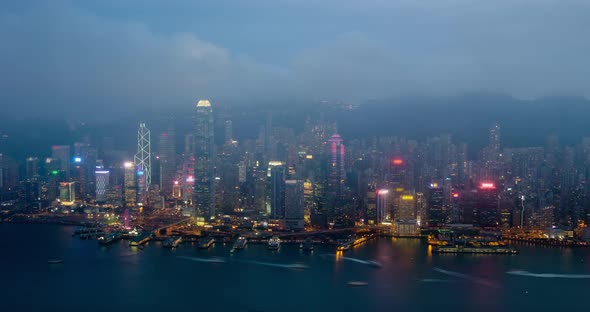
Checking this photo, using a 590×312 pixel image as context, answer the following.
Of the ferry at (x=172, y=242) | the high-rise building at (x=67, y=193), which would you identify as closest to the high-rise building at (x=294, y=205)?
the ferry at (x=172, y=242)

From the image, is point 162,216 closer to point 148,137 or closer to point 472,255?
point 148,137

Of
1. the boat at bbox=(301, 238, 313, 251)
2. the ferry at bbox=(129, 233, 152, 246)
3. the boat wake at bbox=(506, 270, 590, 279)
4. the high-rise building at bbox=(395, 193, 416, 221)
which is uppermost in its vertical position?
the high-rise building at bbox=(395, 193, 416, 221)

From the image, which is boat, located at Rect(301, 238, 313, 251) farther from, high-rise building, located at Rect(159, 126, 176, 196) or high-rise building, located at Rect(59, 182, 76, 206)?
high-rise building, located at Rect(59, 182, 76, 206)

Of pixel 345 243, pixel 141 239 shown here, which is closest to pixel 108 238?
pixel 141 239

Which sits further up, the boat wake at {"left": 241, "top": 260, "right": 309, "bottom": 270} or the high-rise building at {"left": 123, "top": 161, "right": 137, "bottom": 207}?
the high-rise building at {"left": 123, "top": 161, "right": 137, "bottom": 207}

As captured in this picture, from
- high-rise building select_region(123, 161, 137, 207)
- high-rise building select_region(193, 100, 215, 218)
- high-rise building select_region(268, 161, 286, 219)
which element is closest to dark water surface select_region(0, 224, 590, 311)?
high-rise building select_region(268, 161, 286, 219)

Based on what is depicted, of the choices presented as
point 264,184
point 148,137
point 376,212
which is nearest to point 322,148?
point 264,184
